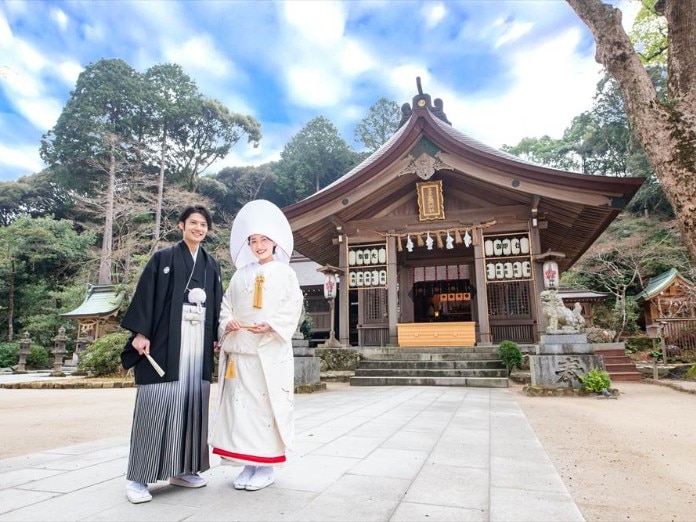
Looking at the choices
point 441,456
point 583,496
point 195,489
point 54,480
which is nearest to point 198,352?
point 195,489

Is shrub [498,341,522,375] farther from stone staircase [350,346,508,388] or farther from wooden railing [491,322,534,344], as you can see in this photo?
wooden railing [491,322,534,344]

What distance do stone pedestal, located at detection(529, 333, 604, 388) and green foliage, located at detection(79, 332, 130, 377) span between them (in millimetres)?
11095

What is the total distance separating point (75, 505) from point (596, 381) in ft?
26.6

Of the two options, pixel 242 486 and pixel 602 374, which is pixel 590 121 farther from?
pixel 242 486

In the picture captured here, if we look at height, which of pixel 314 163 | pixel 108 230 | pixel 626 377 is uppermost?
pixel 314 163

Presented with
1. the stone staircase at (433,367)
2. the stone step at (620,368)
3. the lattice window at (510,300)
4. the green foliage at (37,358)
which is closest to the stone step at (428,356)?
the stone staircase at (433,367)

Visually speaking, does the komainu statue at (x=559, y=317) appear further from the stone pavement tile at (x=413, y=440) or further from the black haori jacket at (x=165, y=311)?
the black haori jacket at (x=165, y=311)

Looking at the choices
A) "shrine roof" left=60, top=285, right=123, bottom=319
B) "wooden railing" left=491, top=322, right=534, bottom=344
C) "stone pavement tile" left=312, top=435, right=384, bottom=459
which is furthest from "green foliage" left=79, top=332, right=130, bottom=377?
"wooden railing" left=491, top=322, right=534, bottom=344

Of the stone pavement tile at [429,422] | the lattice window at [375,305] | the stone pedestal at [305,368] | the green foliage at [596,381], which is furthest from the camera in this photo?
the lattice window at [375,305]

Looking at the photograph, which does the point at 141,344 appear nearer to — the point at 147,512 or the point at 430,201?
the point at 147,512

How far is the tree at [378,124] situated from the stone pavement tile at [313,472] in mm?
38671

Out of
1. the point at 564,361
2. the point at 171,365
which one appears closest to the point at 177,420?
the point at 171,365

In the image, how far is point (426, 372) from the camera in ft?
33.9

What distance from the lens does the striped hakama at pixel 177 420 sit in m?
2.48
